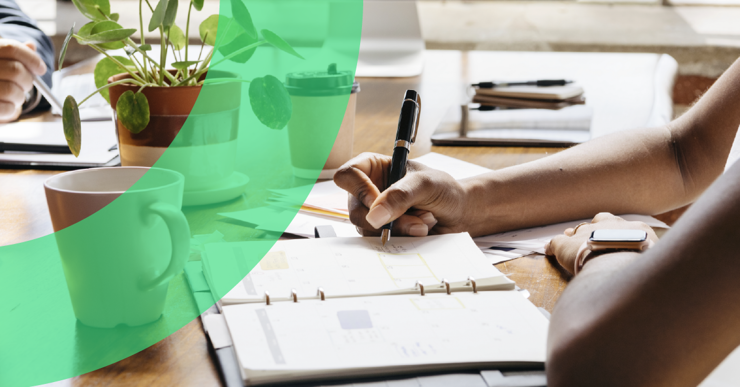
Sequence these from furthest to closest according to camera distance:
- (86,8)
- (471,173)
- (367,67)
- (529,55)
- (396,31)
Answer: (529,55)
(396,31)
(367,67)
(471,173)
(86,8)

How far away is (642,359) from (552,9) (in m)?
4.42

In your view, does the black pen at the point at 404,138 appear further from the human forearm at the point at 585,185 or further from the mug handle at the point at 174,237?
the mug handle at the point at 174,237

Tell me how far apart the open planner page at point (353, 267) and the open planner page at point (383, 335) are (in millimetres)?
19

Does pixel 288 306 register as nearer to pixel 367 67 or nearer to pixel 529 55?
pixel 367 67

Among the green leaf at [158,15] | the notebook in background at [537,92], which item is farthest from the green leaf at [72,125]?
the notebook in background at [537,92]

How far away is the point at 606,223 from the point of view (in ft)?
2.15

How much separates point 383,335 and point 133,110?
1.32 ft

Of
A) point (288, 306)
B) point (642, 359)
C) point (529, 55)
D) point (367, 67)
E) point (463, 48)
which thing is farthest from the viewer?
point (463, 48)

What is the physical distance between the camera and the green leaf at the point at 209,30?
0.72 m

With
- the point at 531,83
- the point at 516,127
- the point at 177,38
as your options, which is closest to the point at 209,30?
the point at 177,38

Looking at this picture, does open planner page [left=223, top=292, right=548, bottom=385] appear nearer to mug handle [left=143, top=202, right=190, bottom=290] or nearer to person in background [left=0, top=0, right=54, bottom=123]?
mug handle [left=143, top=202, right=190, bottom=290]

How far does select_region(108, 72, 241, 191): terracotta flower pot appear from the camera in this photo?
0.67 metres

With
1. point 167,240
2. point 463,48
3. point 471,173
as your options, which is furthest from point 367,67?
point 463,48
